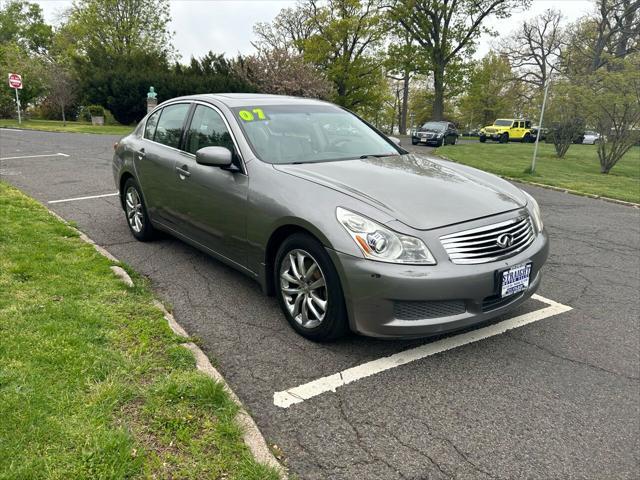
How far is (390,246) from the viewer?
109 inches

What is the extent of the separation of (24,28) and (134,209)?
66.5 metres

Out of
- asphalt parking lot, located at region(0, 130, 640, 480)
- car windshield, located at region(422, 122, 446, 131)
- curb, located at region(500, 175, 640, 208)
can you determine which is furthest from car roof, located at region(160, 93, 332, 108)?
car windshield, located at region(422, 122, 446, 131)

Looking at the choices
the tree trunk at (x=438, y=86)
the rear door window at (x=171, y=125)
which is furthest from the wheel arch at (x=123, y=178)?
the tree trunk at (x=438, y=86)

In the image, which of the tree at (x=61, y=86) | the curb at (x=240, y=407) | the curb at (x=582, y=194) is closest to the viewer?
the curb at (x=240, y=407)

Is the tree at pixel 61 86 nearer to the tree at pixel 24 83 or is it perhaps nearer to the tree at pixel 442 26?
the tree at pixel 24 83

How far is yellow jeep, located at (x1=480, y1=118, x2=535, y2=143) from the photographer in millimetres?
37438

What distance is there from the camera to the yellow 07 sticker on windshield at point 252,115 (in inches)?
157

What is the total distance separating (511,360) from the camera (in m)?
3.11

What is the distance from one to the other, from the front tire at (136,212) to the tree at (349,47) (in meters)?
36.7

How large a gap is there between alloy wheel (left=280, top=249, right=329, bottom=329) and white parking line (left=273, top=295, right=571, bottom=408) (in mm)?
420

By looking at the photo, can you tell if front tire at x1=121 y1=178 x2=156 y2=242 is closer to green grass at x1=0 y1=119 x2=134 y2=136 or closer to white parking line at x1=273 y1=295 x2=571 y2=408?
white parking line at x1=273 y1=295 x2=571 y2=408

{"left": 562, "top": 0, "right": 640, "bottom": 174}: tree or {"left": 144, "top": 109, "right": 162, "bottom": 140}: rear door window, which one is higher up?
{"left": 562, "top": 0, "right": 640, "bottom": 174}: tree

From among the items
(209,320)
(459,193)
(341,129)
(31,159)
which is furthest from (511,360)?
(31,159)

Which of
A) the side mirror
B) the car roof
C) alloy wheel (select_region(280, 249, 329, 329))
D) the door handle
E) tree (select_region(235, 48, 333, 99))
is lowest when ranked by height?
alloy wheel (select_region(280, 249, 329, 329))
